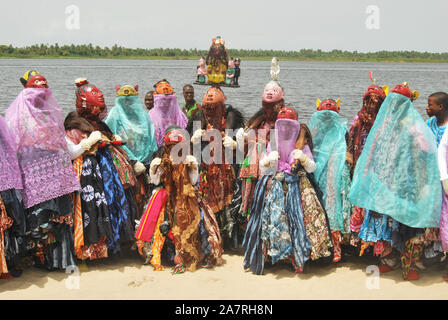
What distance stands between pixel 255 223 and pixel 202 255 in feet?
A: 2.19

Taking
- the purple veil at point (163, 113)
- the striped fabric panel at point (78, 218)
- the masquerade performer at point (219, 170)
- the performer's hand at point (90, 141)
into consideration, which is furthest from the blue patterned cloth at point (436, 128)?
the striped fabric panel at point (78, 218)

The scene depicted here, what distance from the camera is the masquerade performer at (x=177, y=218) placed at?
4.95m

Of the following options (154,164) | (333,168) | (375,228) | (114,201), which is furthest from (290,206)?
(114,201)

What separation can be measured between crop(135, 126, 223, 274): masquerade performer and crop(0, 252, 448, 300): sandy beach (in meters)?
0.16

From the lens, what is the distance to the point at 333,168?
5.00 metres

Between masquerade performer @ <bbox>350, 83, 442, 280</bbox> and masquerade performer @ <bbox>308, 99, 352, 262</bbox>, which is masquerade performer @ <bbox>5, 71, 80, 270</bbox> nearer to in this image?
masquerade performer @ <bbox>308, 99, 352, 262</bbox>

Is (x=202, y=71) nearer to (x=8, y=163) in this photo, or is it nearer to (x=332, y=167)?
(x=332, y=167)

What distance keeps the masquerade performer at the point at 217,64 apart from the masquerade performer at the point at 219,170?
24.3 inches

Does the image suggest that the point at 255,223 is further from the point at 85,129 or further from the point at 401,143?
the point at 85,129
